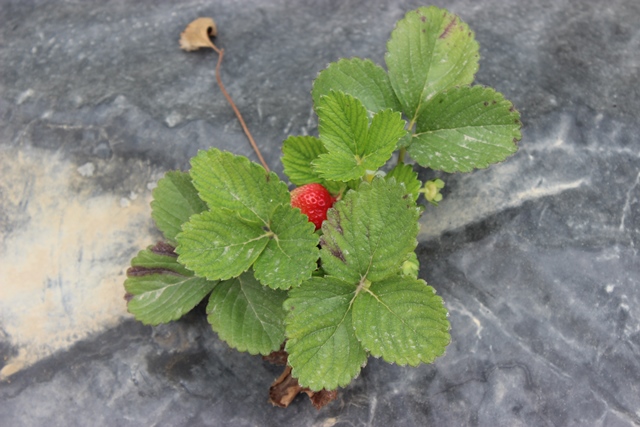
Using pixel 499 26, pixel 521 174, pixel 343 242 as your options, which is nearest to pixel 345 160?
pixel 343 242

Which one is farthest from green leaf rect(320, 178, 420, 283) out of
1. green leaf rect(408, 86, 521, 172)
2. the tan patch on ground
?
the tan patch on ground

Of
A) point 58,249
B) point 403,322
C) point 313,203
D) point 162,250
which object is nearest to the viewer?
point 403,322

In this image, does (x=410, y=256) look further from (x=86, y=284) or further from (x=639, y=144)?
(x=86, y=284)

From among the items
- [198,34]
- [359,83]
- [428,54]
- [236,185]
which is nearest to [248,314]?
[236,185]

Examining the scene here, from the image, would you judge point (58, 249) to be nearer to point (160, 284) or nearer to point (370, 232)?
point (160, 284)

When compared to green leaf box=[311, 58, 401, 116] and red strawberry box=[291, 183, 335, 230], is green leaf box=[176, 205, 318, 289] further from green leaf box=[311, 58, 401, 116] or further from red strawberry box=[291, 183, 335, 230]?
green leaf box=[311, 58, 401, 116]
